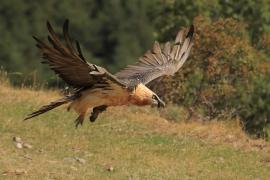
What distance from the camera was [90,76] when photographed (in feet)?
24.0

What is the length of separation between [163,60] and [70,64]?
2.45 meters

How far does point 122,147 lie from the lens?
35.2 feet

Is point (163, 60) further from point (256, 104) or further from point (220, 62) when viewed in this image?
point (256, 104)

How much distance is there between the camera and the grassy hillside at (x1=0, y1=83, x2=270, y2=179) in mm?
9477

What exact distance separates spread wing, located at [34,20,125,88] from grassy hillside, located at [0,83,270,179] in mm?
1765

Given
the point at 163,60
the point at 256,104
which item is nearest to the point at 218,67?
the point at 256,104

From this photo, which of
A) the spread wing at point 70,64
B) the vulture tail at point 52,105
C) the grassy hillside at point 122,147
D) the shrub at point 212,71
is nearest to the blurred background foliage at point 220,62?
the shrub at point 212,71

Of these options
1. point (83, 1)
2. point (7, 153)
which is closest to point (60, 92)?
point (7, 153)

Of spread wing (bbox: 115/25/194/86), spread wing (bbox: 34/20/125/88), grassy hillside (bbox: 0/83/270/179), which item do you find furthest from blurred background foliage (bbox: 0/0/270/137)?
spread wing (bbox: 34/20/125/88)

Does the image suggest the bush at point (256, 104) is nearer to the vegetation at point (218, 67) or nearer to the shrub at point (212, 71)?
the vegetation at point (218, 67)

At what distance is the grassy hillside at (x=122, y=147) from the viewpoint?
9.48m

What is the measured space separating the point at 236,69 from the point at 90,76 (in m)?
9.31

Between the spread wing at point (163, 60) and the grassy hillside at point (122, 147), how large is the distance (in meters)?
1.26

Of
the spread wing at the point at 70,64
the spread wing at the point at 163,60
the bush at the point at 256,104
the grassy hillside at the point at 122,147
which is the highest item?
the bush at the point at 256,104
